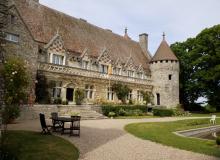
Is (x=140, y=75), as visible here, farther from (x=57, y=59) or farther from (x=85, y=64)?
(x=57, y=59)

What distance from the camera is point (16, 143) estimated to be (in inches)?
394

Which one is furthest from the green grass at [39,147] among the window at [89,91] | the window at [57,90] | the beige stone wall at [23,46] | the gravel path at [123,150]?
the window at [89,91]

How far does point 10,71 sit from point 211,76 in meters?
30.9

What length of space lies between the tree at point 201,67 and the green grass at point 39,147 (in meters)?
32.6

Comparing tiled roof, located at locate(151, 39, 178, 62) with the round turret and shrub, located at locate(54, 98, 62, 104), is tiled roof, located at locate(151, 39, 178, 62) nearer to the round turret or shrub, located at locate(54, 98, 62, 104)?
the round turret

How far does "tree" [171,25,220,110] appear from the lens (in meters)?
39.2

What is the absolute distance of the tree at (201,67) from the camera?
3922 cm

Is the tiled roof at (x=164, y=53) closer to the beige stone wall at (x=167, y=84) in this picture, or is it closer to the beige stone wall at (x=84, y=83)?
the beige stone wall at (x=167, y=84)

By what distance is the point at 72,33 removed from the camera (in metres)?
30.4

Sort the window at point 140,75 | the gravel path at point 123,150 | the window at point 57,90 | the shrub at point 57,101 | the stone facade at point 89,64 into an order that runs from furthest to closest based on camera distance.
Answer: the window at point 140,75, the window at point 57,90, the shrub at point 57,101, the stone facade at point 89,64, the gravel path at point 123,150

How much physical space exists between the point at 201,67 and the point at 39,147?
36413mm

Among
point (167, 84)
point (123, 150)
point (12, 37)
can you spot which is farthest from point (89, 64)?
point (123, 150)

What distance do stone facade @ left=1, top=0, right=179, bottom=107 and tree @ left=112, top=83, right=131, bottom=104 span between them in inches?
24.3

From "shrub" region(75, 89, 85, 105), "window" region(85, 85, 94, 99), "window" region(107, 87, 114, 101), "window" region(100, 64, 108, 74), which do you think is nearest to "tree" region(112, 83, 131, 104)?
"window" region(107, 87, 114, 101)
